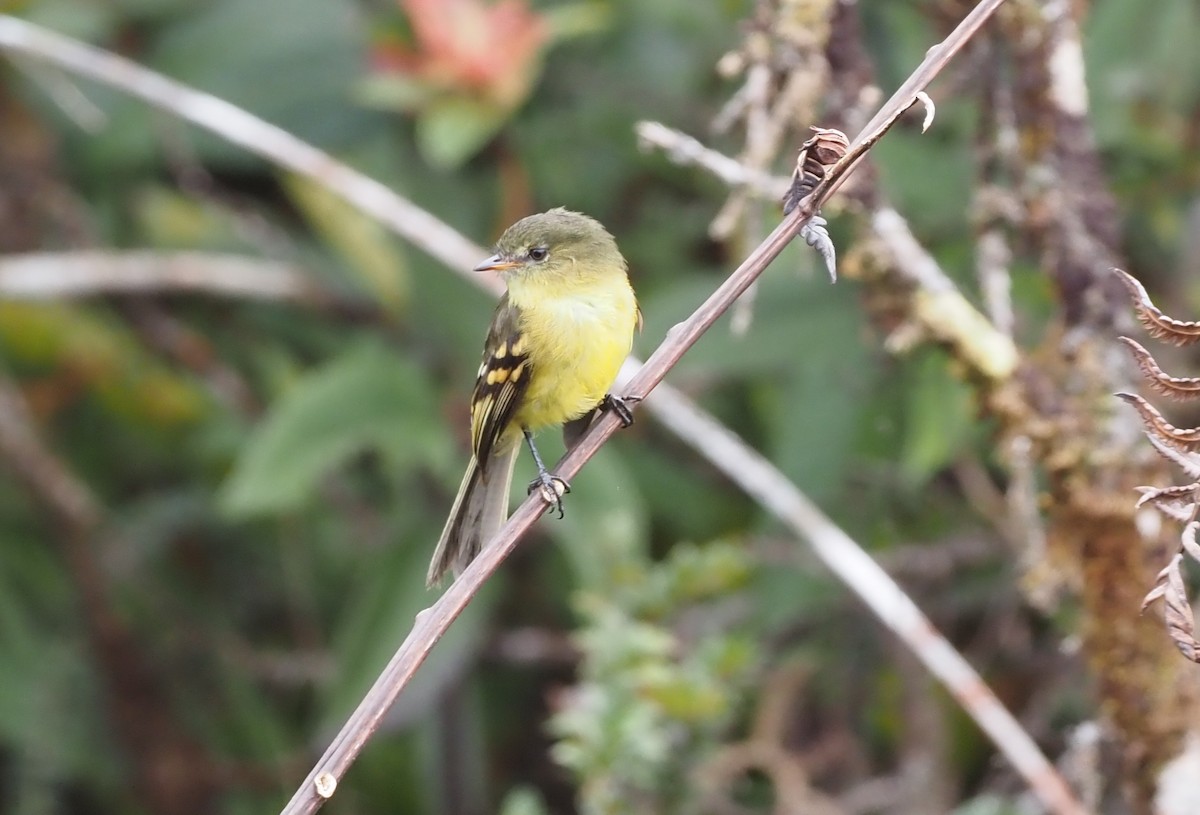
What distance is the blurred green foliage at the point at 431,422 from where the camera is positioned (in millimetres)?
3857

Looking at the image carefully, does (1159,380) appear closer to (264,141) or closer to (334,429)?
(264,141)

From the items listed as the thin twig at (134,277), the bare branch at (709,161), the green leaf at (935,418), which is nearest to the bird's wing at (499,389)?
the bare branch at (709,161)

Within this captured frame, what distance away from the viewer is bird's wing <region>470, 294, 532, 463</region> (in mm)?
3104

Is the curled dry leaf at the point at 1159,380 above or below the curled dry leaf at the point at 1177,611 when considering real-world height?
above

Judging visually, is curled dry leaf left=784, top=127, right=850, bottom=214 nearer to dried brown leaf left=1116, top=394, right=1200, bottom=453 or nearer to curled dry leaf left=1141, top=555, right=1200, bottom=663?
dried brown leaf left=1116, top=394, right=1200, bottom=453

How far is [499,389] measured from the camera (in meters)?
3.15

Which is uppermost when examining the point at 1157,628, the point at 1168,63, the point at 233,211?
the point at 233,211

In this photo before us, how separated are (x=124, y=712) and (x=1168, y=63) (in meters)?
3.79

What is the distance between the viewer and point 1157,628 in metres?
2.77

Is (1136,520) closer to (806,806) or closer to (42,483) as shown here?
(806,806)

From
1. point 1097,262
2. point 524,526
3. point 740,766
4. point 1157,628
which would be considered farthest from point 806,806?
point 524,526

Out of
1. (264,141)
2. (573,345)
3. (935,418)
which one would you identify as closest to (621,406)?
(573,345)

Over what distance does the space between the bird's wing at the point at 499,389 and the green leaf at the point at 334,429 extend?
0.81 m

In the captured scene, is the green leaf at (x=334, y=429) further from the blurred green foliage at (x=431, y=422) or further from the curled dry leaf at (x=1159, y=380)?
the curled dry leaf at (x=1159, y=380)
